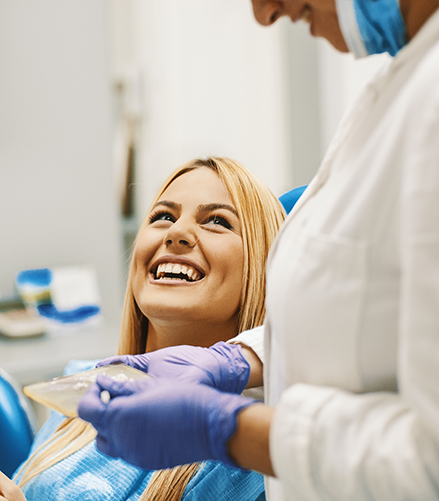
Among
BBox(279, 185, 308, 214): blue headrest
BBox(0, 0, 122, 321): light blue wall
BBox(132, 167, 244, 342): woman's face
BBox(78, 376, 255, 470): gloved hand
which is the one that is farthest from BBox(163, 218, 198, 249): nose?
BBox(0, 0, 122, 321): light blue wall

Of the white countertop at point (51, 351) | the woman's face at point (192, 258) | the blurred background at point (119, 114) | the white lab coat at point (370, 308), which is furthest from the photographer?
the blurred background at point (119, 114)

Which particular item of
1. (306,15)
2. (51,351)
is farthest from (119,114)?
(306,15)

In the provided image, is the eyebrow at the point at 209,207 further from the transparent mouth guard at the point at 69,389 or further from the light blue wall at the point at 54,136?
the light blue wall at the point at 54,136

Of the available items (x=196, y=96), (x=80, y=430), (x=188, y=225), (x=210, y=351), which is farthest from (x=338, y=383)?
(x=196, y=96)

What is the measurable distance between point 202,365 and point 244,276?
392 mm

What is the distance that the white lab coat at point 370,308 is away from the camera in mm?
482

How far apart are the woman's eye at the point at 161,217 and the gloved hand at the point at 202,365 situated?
43 centimetres

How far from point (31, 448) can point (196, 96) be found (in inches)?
100

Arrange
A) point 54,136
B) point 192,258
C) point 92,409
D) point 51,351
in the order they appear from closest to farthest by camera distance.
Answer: point 92,409
point 192,258
point 51,351
point 54,136

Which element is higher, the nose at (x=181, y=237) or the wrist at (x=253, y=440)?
the nose at (x=181, y=237)

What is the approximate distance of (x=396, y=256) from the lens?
539mm

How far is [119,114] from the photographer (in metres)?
3.81

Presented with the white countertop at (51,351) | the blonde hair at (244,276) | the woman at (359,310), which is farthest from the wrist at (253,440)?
the white countertop at (51,351)

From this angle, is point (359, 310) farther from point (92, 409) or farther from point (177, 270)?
point (177, 270)
